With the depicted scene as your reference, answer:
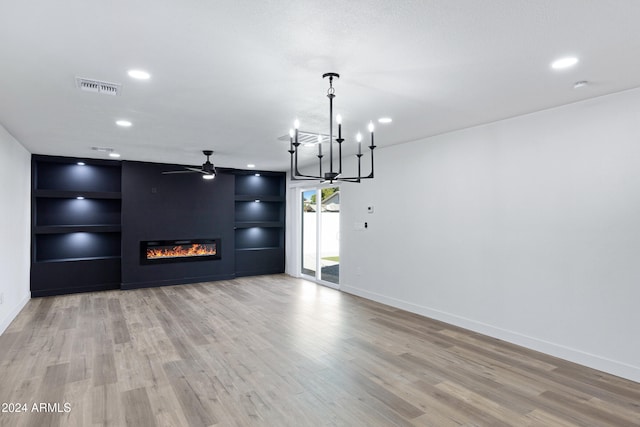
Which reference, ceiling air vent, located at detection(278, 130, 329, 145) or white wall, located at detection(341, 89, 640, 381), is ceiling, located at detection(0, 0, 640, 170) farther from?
white wall, located at detection(341, 89, 640, 381)

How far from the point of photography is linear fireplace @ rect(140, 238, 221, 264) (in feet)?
24.1

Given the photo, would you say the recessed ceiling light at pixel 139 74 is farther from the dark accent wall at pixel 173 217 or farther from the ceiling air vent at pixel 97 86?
the dark accent wall at pixel 173 217

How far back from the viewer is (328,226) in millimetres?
7906

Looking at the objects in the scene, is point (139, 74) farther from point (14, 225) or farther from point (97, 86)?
point (14, 225)

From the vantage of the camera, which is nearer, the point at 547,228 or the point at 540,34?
the point at 540,34

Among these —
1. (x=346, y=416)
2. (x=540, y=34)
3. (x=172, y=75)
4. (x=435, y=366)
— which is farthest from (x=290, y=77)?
(x=435, y=366)

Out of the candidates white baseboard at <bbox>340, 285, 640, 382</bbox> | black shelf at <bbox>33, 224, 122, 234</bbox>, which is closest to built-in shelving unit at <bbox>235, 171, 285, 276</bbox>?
black shelf at <bbox>33, 224, 122, 234</bbox>

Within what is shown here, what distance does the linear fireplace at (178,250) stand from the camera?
7344 millimetres

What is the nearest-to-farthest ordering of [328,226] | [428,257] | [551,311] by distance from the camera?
[551,311] < [428,257] < [328,226]

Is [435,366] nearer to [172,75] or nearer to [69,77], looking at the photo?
[172,75]

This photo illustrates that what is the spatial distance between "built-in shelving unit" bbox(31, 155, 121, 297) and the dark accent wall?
318 millimetres

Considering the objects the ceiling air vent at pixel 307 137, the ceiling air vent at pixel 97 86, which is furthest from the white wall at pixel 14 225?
the ceiling air vent at pixel 307 137

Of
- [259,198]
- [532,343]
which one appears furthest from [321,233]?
[532,343]

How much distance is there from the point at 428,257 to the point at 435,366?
6.43ft
